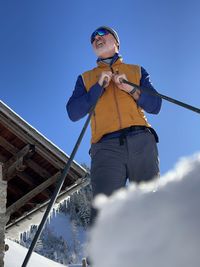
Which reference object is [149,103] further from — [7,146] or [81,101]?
[7,146]

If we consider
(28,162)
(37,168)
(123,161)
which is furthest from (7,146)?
(123,161)

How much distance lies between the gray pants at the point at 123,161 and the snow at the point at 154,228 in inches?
73.6

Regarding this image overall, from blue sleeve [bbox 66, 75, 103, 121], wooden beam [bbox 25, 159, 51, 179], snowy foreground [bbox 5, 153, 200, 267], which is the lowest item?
snowy foreground [bbox 5, 153, 200, 267]

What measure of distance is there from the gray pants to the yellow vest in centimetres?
9

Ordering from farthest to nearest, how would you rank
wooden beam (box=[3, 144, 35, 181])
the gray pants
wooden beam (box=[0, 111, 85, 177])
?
1. wooden beam (box=[3, 144, 35, 181])
2. wooden beam (box=[0, 111, 85, 177])
3. the gray pants

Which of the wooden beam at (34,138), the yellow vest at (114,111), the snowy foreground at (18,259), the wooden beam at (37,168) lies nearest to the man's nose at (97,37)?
the yellow vest at (114,111)

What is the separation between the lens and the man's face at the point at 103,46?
10.7 feet

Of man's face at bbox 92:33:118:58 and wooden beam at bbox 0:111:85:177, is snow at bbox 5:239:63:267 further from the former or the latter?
man's face at bbox 92:33:118:58

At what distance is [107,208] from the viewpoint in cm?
74

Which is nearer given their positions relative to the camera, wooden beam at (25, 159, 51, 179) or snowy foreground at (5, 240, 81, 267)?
snowy foreground at (5, 240, 81, 267)

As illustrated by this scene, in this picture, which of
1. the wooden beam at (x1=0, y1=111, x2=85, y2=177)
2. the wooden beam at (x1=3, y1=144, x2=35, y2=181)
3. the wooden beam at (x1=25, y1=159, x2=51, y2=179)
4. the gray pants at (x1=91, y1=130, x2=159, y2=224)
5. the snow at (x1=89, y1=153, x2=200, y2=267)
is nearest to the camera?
the snow at (x1=89, y1=153, x2=200, y2=267)

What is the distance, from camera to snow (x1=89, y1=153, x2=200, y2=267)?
0.56 meters

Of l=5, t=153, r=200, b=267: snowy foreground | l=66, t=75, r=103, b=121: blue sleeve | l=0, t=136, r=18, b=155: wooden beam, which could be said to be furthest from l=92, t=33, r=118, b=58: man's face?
l=0, t=136, r=18, b=155: wooden beam

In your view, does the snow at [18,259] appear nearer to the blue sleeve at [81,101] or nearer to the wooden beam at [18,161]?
the wooden beam at [18,161]
